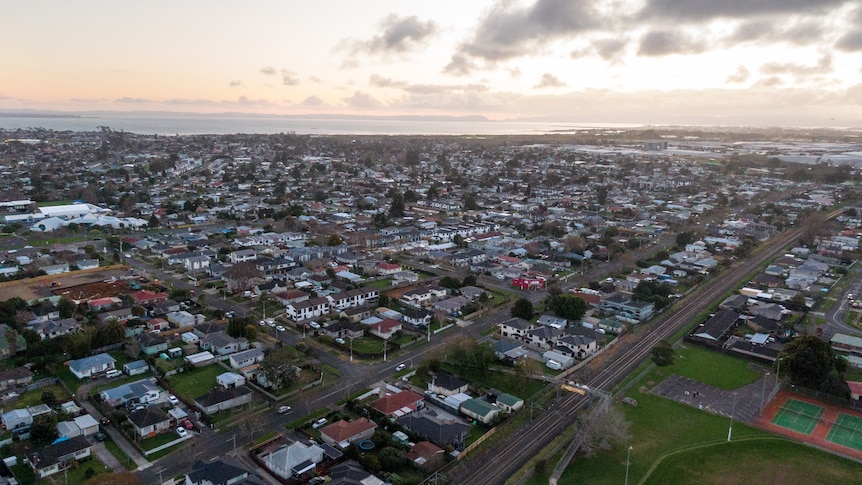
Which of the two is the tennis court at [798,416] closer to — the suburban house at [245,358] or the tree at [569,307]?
the tree at [569,307]

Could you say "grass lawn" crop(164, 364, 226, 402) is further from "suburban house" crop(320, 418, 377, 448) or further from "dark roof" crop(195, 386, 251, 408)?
"suburban house" crop(320, 418, 377, 448)

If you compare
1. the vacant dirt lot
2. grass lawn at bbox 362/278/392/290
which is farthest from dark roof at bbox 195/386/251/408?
the vacant dirt lot

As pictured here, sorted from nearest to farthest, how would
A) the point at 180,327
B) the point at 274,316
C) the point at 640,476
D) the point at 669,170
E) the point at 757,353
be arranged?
the point at 640,476 < the point at 757,353 < the point at 180,327 < the point at 274,316 < the point at 669,170

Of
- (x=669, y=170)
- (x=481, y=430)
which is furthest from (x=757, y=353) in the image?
(x=669, y=170)

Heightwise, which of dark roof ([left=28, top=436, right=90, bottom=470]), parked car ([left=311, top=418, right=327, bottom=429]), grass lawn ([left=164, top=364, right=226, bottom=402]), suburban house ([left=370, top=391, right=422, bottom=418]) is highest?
dark roof ([left=28, top=436, right=90, bottom=470])

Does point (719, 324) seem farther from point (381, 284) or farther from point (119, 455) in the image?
point (119, 455)

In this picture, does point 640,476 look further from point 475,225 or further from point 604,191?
point 604,191

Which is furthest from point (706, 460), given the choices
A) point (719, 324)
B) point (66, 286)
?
point (66, 286)

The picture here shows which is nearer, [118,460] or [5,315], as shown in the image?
[118,460]
